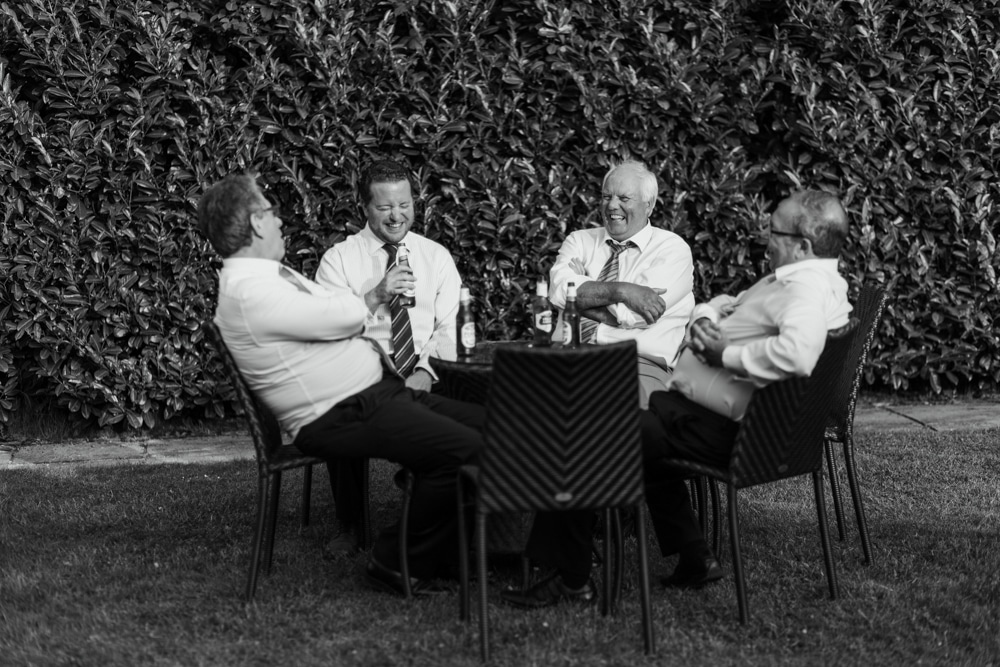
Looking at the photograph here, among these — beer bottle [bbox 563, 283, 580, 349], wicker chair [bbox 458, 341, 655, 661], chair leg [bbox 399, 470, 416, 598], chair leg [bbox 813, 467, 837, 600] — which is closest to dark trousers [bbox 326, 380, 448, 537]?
chair leg [bbox 399, 470, 416, 598]

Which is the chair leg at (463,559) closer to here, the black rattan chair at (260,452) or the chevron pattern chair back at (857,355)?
the black rattan chair at (260,452)

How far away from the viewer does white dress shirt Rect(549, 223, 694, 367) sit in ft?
18.0

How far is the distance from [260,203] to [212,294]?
2814 mm

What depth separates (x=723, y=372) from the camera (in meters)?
4.45

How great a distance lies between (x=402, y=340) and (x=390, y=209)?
1.94 feet

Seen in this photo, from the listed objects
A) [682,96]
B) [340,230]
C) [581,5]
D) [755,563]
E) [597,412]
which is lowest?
[755,563]

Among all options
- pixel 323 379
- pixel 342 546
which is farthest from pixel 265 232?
pixel 342 546

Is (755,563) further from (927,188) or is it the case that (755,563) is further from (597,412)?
(927,188)

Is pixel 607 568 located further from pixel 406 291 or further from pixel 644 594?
pixel 406 291

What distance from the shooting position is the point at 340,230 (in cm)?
715

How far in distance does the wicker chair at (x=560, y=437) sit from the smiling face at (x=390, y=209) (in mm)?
1867

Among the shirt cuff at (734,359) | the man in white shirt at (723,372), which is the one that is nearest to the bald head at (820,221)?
the man in white shirt at (723,372)

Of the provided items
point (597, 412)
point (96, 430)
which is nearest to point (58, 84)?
point (96, 430)

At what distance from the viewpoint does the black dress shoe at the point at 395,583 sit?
4504 millimetres
